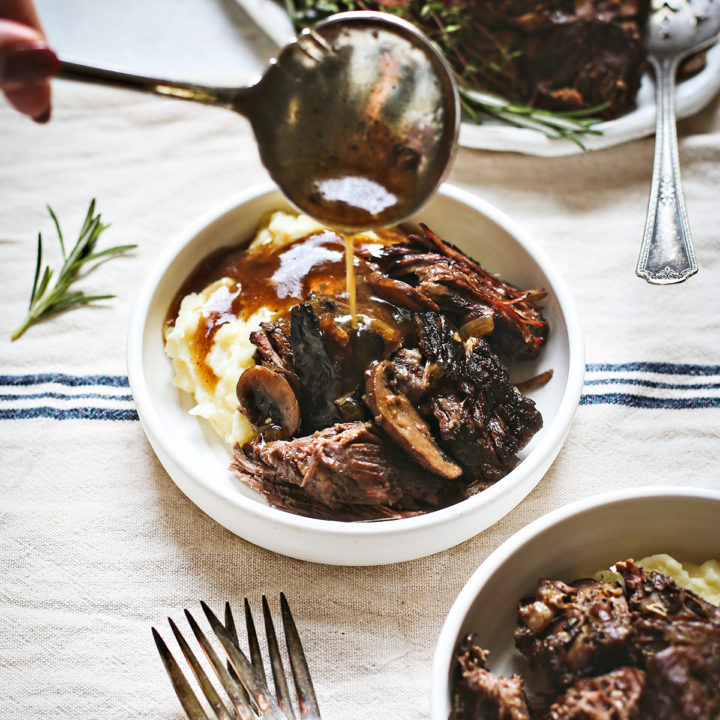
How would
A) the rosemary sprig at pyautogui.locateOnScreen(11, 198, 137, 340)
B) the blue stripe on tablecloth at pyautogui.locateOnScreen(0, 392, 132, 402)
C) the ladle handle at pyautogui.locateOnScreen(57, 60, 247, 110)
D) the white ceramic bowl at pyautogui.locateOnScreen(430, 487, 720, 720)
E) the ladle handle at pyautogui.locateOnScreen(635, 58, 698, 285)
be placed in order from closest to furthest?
the ladle handle at pyautogui.locateOnScreen(57, 60, 247, 110) < the white ceramic bowl at pyautogui.locateOnScreen(430, 487, 720, 720) < the ladle handle at pyautogui.locateOnScreen(635, 58, 698, 285) < the blue stripe on tablecloth at pyautogui.locateOnScreen(0, 392, 132, 402) < the rosemary sprig at pyautogui.locateOnScreen(11, 198, 137, 340)

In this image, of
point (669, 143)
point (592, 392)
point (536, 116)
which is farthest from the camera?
point (536, 116)

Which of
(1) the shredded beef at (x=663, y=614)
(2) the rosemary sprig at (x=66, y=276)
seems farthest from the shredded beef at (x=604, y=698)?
(2) the rosemary sprig at (x=66, y=276)

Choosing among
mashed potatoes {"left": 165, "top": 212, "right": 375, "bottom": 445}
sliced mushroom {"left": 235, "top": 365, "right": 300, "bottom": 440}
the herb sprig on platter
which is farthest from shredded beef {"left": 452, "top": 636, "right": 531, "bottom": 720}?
the herb sprig on platter

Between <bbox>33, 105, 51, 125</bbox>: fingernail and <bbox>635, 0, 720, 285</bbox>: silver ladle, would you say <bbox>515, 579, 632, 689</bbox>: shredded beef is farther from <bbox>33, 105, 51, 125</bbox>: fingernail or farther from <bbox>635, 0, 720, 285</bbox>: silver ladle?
<bbox>33, 105, 51, 125</bbox>: fingernail

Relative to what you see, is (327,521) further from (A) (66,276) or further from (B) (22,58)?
(A) (66,276)

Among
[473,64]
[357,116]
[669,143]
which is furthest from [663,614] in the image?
[473,64]

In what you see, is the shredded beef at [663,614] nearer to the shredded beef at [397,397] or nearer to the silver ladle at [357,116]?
the shredded beef at [397,397]
